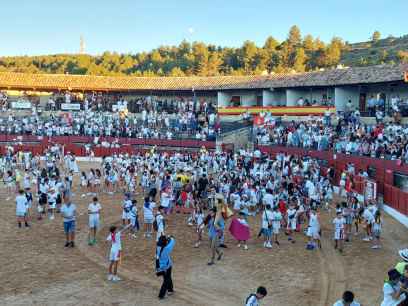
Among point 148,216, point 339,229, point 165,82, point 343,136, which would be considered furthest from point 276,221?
point 165,82

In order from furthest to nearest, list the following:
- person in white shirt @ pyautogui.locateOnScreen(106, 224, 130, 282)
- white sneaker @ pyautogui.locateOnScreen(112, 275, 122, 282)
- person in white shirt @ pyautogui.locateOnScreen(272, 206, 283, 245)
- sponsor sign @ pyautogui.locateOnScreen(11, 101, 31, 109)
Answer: sponsor sign @ pyautogui.locateOnScreen(11, 101, 31, 109), person in white shirt @ pyautogui.locateOnScreen(272, 206, 283, 245), white sneaker @ pyautogui.locateOnScreen(112, 275, 122, 282), person in white shirt @ pyautogui.locateOnScreen(106, 224, 130, 282)

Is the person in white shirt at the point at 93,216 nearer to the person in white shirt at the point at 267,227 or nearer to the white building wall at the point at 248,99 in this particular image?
the person in white shirt at the point at 267,227

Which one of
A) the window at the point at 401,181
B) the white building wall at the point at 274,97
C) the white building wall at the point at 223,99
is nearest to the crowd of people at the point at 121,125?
the white building wall at the point at 223,99

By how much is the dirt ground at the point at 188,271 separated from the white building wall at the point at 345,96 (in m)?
21.4

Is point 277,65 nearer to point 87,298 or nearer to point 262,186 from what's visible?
point 262,186

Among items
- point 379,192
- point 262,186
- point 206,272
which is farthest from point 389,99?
point 206,272

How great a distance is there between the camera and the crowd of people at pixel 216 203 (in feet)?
45.4

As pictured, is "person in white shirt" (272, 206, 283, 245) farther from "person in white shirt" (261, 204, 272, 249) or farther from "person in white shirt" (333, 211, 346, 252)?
"person in white shirt" (333, 211, 346, 252)

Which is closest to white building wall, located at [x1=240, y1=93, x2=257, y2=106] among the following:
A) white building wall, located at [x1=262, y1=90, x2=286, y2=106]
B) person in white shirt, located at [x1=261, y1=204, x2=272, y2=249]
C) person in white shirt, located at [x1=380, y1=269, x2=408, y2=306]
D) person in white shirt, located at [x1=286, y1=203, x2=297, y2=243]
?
white building wall, located at [x1=262, y1=90, x2=286, y2=106]

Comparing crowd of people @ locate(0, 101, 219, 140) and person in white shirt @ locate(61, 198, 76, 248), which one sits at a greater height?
crowd of people @ locate(0, 101, 219, 140)

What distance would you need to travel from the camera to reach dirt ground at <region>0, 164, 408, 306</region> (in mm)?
10961

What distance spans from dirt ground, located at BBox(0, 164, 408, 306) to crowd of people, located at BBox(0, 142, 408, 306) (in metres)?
0.37

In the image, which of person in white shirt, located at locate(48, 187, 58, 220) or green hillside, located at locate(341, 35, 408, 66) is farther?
green hillside, located at locate(341, 35, 408, 66)

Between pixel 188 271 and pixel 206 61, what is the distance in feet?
213
